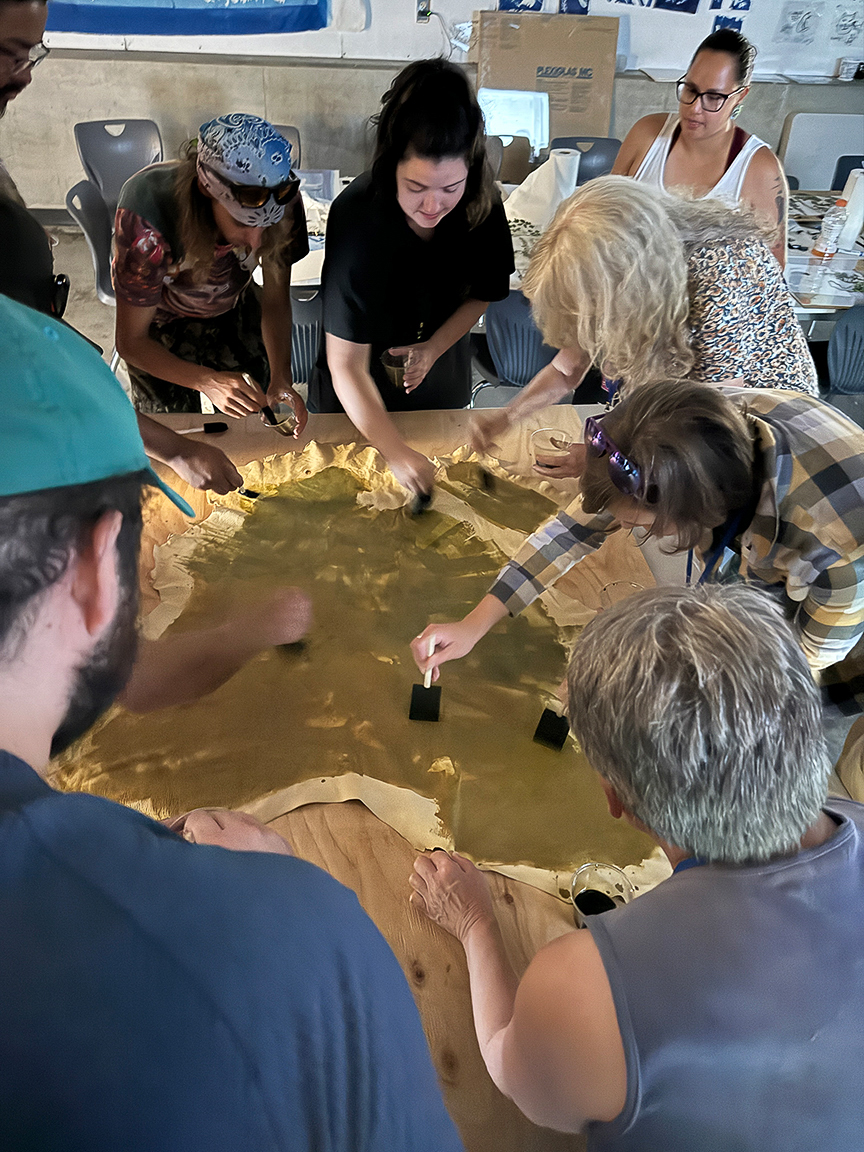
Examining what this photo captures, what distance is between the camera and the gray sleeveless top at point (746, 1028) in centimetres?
76

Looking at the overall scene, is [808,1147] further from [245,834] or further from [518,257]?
[518,257]

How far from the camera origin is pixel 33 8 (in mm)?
1359

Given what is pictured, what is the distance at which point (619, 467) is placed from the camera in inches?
46.6

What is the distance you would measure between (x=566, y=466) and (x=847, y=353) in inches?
66.2

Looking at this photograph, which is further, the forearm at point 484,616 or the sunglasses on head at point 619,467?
the forearm at point 484,616

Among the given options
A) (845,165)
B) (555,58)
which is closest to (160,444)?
(555,58)

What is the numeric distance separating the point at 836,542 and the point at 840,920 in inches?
23.9

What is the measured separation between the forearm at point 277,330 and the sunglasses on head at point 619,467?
3.74 ft

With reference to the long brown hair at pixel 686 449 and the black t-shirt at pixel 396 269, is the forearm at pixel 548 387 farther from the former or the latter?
the long brown hair at pixel 686 449

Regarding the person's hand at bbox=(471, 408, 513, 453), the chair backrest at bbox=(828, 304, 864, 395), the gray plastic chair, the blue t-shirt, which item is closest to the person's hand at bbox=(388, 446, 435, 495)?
the person's hand at bbox=(471, 408, 513, 453)

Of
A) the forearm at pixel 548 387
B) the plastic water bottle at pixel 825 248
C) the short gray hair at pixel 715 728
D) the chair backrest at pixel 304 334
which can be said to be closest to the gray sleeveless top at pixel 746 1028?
the short gray hair at pixel 715 728

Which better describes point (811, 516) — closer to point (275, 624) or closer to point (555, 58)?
point (275, 624)

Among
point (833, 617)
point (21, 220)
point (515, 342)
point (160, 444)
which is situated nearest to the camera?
point (833, 617)

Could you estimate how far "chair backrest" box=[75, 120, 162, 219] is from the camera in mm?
3926
